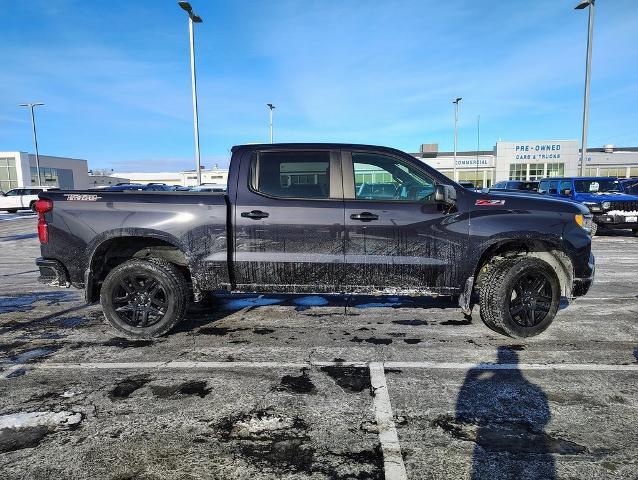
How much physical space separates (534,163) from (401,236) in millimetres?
53005

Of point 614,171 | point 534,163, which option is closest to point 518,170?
point 534,163

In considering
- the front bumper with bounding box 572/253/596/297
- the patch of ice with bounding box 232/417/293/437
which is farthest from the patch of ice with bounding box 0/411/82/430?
the front bumper with bounding box 572/253/596/297

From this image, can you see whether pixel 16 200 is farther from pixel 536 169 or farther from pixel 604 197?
pixel 536 169

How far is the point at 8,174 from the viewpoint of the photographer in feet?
156

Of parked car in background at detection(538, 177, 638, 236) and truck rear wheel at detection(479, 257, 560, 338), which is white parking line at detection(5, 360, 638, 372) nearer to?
truck rear wheel at detection(479, 257, 560, 338)

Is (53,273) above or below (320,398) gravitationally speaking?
above

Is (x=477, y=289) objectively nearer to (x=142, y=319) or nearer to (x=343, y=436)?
(x=343, y=436)

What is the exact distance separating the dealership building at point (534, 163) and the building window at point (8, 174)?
4875cm

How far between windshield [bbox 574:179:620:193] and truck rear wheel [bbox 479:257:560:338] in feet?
37.5

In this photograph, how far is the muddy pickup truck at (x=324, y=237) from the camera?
14.1 ft

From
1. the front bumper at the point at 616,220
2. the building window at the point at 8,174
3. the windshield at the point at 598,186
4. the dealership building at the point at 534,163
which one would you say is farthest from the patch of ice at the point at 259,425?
the building window at the point at 8,174

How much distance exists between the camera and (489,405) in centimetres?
306

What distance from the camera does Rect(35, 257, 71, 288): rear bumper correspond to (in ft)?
14.6

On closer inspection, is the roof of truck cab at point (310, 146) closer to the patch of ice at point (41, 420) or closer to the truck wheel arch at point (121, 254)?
the truck wheel arch at point (121, 254)
